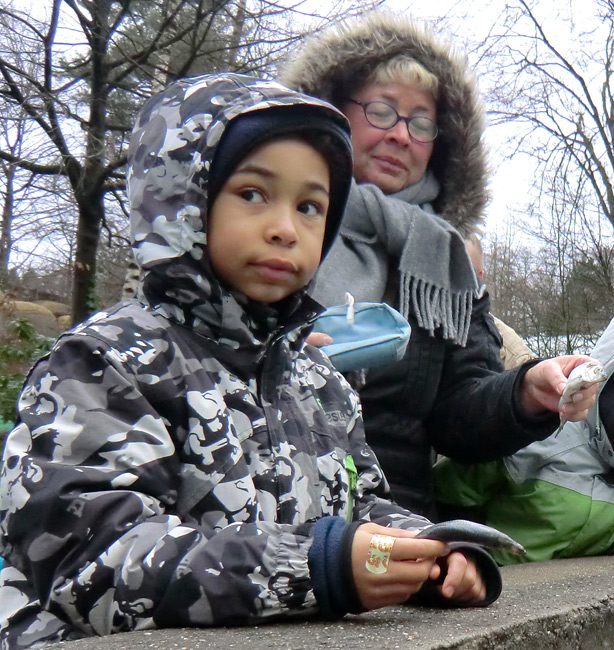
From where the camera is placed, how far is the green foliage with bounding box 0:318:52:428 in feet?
18.8

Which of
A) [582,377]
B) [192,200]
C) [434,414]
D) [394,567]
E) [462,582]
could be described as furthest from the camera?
[434,414]

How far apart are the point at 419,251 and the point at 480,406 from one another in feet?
1.50

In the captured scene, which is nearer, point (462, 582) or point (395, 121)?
point (462, 582)

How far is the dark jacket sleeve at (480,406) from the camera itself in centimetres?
237

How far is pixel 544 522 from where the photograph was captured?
2.46 metres

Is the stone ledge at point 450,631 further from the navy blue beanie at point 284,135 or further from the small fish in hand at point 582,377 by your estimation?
the navy blue beanie at point 284,135

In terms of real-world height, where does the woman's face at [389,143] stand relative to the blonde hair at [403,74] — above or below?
below

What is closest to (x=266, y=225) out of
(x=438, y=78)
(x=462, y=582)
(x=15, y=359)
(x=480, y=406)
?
(x=462, y=582)

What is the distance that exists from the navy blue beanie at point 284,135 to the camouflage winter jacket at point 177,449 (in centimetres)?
3

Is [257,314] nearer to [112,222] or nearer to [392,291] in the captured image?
[392,291]

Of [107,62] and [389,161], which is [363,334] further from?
[107,62]

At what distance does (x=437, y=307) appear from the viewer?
2.49 m

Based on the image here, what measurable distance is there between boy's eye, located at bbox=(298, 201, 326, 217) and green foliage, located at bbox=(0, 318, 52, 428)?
4459mm

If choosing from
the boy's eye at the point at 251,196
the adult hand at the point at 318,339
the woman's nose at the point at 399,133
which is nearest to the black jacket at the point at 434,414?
the adult hand at the point at 318,339
